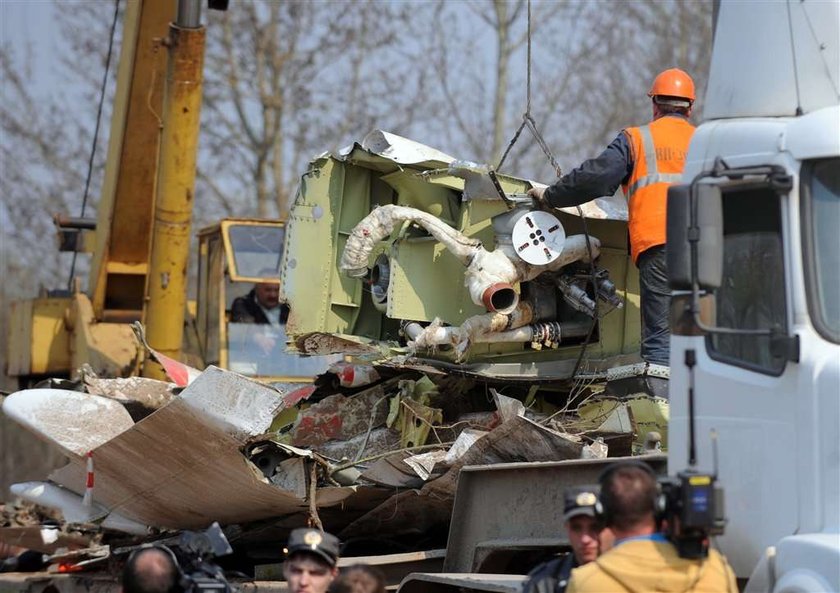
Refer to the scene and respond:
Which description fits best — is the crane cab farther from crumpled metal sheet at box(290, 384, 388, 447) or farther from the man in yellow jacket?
the man in yellow jacket

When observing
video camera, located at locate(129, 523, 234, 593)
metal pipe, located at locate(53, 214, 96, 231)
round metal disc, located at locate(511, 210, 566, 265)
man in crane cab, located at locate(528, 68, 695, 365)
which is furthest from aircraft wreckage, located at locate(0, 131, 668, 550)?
metal pipe, located at locate(53, 214, 96, 231)

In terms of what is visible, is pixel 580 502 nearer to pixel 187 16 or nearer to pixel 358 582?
pixel 358 582

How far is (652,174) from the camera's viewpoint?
247 inches

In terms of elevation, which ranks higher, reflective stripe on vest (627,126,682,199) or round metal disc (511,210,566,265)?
reflective stripe on vest (627,126,682,199)

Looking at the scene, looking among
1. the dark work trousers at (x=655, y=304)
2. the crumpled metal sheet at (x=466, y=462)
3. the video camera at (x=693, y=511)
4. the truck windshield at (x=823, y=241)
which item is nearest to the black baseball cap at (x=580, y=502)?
the video camera at (x=693, y=511)

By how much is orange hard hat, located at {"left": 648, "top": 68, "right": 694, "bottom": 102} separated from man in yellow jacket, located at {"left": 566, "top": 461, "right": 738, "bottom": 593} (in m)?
2.74

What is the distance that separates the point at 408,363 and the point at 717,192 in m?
2.87

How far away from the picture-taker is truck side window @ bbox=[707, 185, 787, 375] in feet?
14.7

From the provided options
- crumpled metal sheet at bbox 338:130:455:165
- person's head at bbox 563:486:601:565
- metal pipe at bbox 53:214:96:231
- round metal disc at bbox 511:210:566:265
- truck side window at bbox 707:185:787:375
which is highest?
metal pipe at bbox 53:214:96:231

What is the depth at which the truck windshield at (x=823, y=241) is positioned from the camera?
14.3 ft

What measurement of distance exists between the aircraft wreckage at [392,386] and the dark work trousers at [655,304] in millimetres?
88

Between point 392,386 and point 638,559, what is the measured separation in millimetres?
3402

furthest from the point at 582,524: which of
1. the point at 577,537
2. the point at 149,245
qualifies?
the point at 149,245

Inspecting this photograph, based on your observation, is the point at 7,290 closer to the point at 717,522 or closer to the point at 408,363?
the point at 408,363
